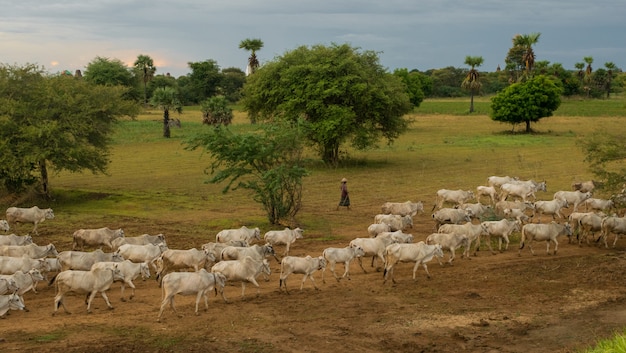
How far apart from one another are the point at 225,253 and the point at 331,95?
26.3m

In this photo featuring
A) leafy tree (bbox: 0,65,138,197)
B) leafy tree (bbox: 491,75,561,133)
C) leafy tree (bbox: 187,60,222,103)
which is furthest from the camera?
leafy tree (bbox: 187,60,222,103)

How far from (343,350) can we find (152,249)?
756cm

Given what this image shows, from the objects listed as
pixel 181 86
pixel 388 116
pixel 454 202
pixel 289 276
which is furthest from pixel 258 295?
pixel 181 86

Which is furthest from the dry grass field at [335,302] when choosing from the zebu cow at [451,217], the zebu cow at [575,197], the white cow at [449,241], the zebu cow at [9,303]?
the zebu cow at [575,197]

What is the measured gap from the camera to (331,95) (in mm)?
43500

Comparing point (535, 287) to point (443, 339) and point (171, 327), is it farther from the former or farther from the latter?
point (171, 327)

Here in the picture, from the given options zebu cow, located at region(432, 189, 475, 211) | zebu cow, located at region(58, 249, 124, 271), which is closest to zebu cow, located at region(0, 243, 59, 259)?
zebu cow, located at region(58, 249, 124, 271)

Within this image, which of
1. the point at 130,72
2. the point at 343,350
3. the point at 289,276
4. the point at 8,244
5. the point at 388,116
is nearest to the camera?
the point at 343,350

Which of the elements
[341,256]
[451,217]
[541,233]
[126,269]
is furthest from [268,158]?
[126,269]

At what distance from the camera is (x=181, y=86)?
11406 cm

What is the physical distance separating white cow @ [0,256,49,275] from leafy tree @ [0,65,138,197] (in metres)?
13.2

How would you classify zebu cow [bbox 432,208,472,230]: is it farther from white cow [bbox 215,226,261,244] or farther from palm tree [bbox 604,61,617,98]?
palm tree [bbox 604,61,617,98]

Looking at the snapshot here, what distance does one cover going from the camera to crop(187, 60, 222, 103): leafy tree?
107 meters

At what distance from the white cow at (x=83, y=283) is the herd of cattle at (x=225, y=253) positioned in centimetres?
2
